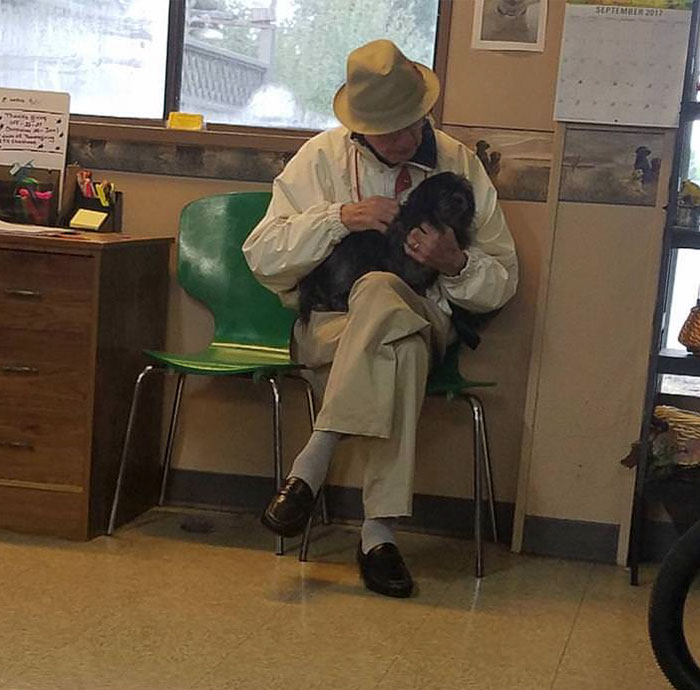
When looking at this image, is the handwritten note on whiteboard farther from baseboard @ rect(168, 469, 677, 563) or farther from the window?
baseboard @ rect(168, 469, 677, 563)

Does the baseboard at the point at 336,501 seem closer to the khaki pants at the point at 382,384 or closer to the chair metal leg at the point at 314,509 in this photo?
the chair metal leg at the point at 314,509

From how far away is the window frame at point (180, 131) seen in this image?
120 inches

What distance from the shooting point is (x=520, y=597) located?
2.67 metres

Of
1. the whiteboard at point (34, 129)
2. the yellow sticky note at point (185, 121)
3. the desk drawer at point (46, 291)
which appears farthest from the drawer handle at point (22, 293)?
the yellow sticky note at point (185, 121)

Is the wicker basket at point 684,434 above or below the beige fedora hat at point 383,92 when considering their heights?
below

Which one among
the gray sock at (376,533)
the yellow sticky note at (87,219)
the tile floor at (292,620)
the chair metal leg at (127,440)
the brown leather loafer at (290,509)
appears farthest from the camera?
the yellow sticky note at (87,219)

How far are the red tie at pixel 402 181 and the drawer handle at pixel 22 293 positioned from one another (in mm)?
882

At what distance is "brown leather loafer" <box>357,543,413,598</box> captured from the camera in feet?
8.55

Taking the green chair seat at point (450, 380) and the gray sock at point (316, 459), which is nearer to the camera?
the gray sock at point (316, 459)

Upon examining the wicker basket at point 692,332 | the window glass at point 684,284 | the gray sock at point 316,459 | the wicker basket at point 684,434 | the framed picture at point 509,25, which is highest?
the framed picture at point 509,25

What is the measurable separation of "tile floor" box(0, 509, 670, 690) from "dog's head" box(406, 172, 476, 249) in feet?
2.68

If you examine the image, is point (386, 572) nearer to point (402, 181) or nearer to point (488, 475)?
point (488, 475)

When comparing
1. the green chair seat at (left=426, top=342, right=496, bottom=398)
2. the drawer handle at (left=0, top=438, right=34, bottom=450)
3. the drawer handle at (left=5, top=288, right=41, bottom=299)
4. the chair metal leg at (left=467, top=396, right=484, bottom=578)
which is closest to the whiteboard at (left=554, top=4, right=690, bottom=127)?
the green chair seat at (left=426, top=342, right=496, bottom=398)

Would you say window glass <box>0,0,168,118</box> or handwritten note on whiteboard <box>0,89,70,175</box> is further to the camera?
window glass <box>0,0,168,118</box>
